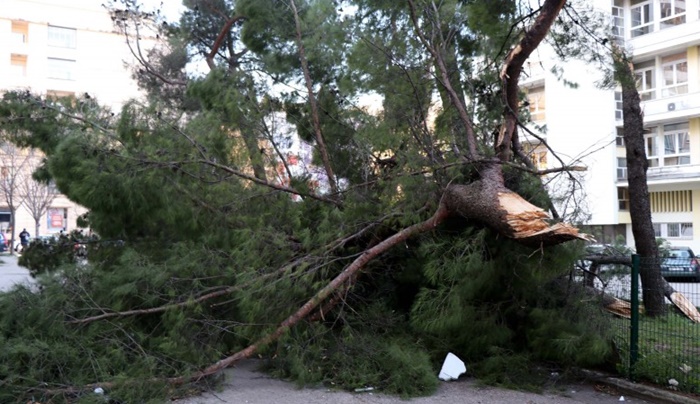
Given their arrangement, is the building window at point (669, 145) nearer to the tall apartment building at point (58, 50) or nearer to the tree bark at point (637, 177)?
the tree bark at point (637, 177)

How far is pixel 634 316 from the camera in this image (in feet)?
23.3

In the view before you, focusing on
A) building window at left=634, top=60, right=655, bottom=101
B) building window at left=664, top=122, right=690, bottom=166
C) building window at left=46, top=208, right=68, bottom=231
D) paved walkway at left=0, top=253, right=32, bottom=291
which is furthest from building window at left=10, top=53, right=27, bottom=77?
building window at left=664, top=122, right=690, bottom=166

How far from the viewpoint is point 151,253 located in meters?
8.52

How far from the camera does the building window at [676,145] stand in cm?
3003

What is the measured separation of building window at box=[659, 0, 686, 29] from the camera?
2914 cm

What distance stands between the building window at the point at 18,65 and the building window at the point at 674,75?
135 ft

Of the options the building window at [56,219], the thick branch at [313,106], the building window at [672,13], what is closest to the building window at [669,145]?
the building window at [672,13]

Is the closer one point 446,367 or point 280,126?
point 446,367

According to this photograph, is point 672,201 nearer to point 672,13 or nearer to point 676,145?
point 676,145

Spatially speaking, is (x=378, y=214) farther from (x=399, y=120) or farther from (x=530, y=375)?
(x=530, y=375)

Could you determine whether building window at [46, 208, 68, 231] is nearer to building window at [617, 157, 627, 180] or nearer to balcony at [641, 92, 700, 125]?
building window at [617, 157, 627, 180]

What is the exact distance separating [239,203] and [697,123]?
89.1 feet

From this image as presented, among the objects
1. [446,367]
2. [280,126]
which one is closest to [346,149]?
[280,126]

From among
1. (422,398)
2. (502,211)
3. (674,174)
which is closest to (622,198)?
(674,174)
